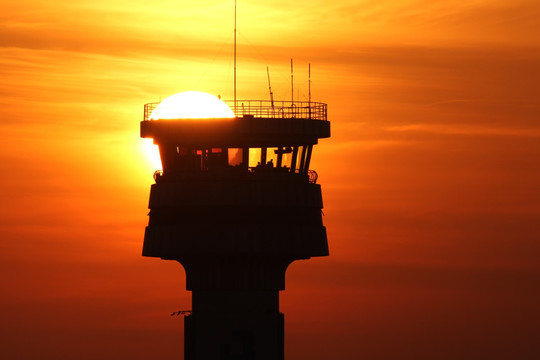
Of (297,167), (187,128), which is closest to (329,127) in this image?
(297,167)

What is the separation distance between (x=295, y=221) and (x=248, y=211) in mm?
3376

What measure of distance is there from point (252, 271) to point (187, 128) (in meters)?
10.5

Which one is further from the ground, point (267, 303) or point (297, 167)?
point (297, 167)

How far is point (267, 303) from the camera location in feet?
343

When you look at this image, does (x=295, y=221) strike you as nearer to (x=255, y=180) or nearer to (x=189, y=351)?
(x=255, y=180)

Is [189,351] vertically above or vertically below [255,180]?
below

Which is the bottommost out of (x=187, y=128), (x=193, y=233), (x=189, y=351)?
(x=189, y=351)

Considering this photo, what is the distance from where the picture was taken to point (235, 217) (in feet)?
334

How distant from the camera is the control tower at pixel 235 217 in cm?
10175

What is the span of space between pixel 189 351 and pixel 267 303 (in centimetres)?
614

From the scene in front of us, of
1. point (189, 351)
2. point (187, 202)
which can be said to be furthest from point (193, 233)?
point (189, 351)

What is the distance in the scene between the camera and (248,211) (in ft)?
335

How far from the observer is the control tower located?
101750 millimetres

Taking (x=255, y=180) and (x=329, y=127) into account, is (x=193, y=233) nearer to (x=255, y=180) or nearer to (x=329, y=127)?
(x=255, y=180)
